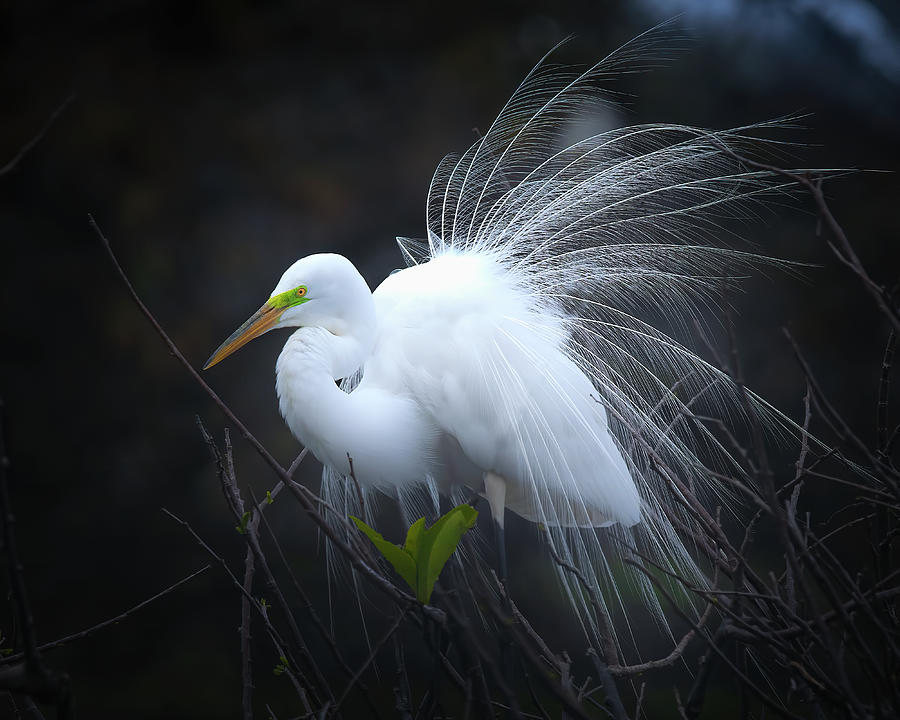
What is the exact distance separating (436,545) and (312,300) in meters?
0.66

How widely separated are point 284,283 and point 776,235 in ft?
6.99

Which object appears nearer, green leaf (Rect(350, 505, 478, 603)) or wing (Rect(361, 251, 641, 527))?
green leaf (Rect(350, 505, 478, 603))

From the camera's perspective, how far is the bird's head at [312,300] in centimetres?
140

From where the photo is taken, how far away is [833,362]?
3.01 meters

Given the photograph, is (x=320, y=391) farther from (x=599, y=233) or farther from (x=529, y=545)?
(x=529, y=545)

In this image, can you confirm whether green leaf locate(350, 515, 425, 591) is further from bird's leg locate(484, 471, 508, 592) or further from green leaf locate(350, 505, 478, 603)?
bird's leg locate(484, 471, 508, 592)

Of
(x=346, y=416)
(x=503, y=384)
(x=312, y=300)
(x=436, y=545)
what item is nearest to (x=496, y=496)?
(x=503, y=384)

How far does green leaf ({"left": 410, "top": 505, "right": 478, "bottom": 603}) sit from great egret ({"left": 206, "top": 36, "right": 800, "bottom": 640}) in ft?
1.82

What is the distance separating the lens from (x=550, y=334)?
1539 millimetres

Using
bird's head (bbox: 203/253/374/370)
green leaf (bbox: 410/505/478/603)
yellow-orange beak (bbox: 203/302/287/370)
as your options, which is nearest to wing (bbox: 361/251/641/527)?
bird's head (bbox: 203/253/374/370)

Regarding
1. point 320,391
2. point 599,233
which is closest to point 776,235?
point 599,233

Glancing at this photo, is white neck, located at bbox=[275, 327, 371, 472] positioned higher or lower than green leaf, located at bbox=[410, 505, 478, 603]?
higher

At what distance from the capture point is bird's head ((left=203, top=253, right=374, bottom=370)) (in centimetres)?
140

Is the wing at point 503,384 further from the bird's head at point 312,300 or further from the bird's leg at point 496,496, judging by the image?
the bird's head at point 312,300
